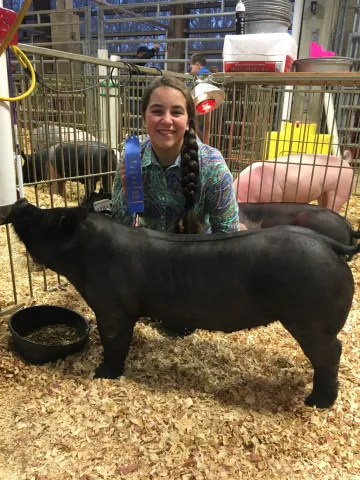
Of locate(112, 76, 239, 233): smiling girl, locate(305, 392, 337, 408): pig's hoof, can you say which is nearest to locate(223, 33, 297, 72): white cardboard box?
locate(112, 76, 239, 233): smiling girl

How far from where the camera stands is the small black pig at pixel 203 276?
57.9 inches

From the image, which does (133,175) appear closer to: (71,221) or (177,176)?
(177,176)

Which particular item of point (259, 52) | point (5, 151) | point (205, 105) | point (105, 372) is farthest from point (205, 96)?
point (105, 372)

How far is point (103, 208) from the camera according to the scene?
2170mm

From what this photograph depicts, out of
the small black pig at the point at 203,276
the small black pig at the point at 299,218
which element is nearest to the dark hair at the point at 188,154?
the small black pig at the point at 203,276

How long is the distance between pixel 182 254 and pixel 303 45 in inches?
201

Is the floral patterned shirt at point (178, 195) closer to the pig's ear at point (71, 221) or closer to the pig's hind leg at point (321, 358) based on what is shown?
the pig's ear at point (71, 221)

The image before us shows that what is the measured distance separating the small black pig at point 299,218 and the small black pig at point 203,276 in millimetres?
1343

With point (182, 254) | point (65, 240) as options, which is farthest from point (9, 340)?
point (182, 254)

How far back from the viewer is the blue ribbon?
6.18 ft

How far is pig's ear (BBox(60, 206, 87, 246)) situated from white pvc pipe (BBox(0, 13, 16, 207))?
336 millimetres

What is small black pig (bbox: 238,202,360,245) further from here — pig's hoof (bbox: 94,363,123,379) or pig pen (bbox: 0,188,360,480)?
pig's hoof (bbox: 94,363,123,379)

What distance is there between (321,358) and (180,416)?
1.87 feet

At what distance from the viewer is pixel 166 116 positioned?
184 centimetres
